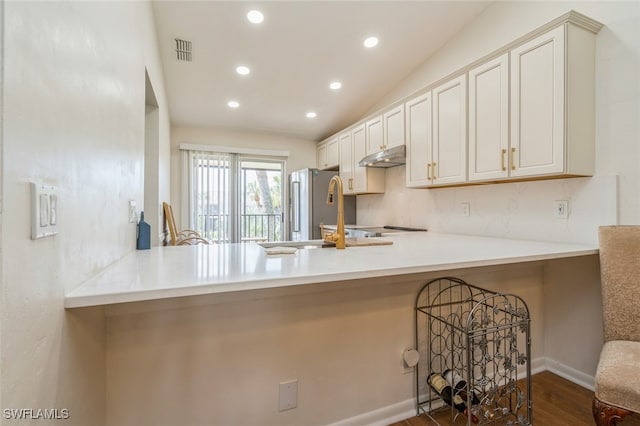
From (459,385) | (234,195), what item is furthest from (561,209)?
(234,195)

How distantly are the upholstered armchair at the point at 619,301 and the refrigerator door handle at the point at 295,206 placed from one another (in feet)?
11.7

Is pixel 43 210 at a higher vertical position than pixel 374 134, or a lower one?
lower

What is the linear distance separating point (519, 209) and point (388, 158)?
1.32m

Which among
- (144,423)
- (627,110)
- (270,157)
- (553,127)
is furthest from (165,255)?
(270,157)

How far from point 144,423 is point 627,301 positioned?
240 cm

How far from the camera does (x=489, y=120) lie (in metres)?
2.13

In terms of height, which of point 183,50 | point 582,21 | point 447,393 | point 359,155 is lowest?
point 447,393

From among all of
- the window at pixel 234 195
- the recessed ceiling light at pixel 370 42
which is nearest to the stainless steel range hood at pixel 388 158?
the recessed ceiling light at pixel 370 42

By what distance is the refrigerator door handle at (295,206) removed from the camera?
4630mm

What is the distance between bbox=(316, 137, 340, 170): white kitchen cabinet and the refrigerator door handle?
2.02 ft

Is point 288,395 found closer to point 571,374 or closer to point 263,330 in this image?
point 263,330

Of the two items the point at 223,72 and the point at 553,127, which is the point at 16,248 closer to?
the point at 553,127

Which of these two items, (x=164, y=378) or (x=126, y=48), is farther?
(x=126, y=48)

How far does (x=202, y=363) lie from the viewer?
1275 millimetres
